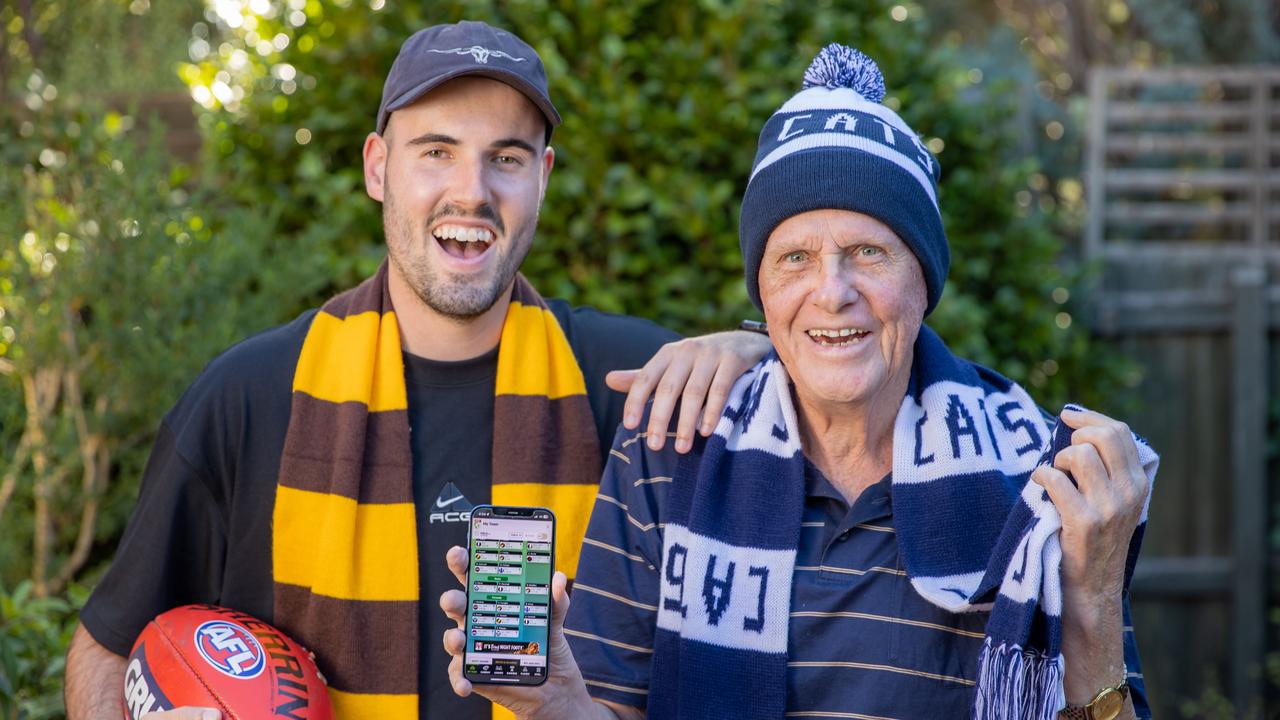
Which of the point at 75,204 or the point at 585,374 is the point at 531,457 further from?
the point at 75,204

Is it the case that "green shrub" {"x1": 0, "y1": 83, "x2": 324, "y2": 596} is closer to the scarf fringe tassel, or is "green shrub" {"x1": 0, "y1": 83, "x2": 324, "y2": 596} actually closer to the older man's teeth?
the older man's teeth

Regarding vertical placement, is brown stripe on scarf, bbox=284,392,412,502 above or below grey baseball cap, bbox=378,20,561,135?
below

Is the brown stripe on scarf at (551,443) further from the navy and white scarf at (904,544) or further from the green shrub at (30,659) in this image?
the green shrub at (30,659)

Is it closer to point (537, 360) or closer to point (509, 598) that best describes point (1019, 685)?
point (509, 598)

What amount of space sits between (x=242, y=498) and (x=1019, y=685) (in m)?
1.58

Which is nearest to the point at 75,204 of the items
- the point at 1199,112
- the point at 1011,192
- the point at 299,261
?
the point at 299,261

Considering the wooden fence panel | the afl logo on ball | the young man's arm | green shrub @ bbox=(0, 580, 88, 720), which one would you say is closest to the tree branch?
green shrub @ bbox=(0, 580, 88, 720)

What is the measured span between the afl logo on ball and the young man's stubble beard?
77cm

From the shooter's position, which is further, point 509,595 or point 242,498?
point 242,498

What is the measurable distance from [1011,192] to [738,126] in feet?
4.38

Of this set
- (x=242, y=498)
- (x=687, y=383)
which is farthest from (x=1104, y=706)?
(x=242, y=498)

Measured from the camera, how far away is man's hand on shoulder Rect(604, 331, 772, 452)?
253 cm

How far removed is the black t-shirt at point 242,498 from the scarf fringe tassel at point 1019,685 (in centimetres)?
102

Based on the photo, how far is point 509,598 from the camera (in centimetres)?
215
